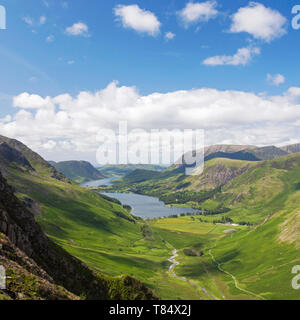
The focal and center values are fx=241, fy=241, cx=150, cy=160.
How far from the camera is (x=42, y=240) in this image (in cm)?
5047

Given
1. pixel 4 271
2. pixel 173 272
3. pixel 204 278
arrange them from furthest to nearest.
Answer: pixel 173 272, pixel 204 278, pixel 4 271

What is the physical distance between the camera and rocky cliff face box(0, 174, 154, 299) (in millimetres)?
30594

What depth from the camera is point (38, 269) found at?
1439 inches

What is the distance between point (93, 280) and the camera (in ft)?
177

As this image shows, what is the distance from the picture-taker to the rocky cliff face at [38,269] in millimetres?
30594
